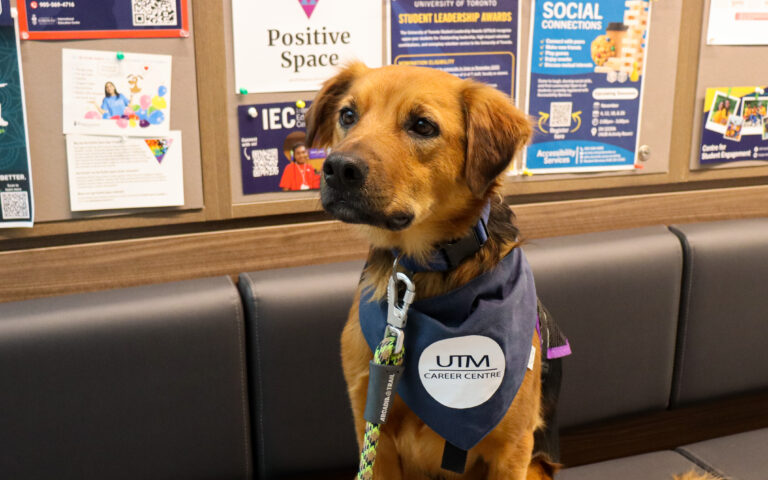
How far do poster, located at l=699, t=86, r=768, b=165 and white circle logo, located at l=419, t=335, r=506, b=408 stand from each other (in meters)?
1.06

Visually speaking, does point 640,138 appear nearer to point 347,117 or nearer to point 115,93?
point 347,117

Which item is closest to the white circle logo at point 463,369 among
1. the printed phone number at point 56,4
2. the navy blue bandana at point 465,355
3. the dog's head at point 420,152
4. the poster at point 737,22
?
the navy blue bandana at point 465,355

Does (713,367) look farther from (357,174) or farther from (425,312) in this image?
(357,174)

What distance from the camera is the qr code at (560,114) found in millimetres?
1670

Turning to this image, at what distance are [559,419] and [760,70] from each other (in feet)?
3.45

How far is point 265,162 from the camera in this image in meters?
1.48

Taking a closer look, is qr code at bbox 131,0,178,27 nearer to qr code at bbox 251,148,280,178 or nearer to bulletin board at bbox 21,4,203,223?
bulletin board at bbox 21,4,203,223

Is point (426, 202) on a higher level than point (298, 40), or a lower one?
lower

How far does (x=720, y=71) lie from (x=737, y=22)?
12 cm

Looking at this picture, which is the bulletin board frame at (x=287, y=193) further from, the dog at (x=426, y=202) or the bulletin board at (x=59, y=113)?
the dog at (x=426, y=202)

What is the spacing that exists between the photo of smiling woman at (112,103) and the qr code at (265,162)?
27 centimetres

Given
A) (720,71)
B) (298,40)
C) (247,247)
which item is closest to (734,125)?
(720,71)

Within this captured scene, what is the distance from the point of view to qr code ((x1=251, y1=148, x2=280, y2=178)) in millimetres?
1474

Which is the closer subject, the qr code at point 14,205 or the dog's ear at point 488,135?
the dog's ear at point 488,135
